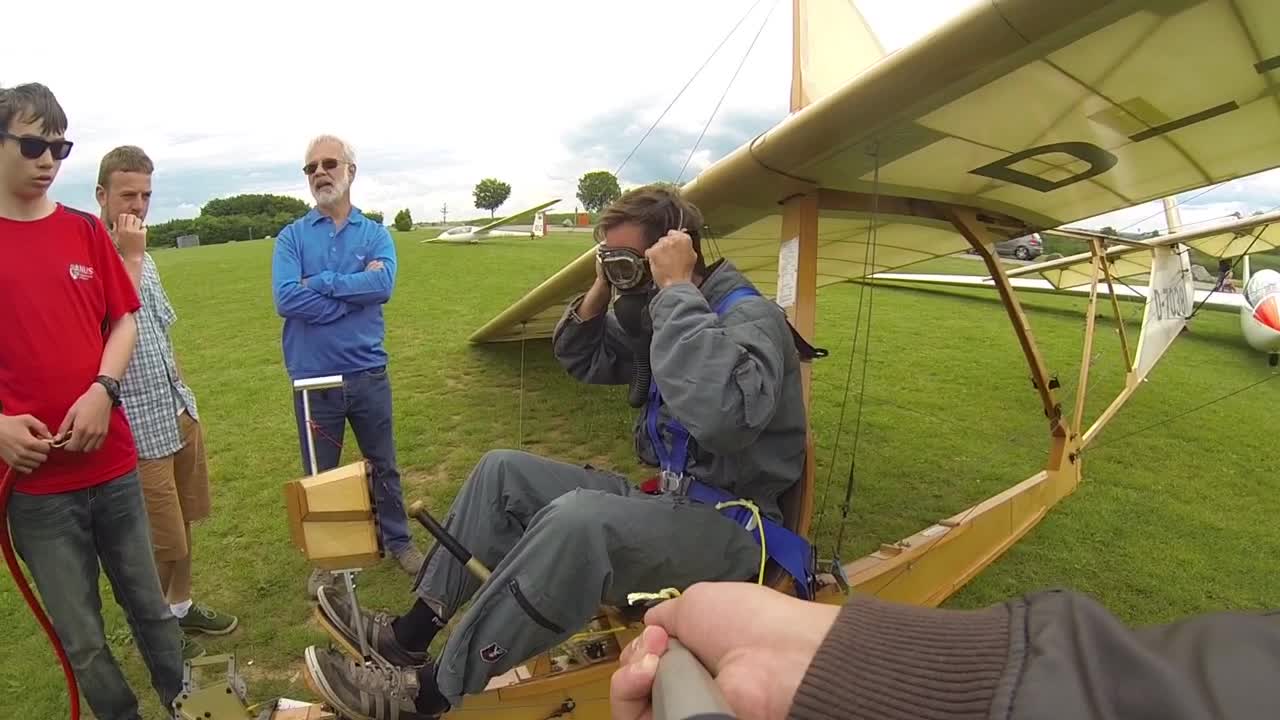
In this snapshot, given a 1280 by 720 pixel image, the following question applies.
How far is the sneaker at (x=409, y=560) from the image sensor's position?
3.82m

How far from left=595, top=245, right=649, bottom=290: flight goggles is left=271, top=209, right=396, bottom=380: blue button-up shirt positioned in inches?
61.6

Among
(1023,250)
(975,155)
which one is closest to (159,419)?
(975,155)

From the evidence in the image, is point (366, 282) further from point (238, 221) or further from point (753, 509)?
point (238, 221)

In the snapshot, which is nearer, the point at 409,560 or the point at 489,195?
the point at 409,560

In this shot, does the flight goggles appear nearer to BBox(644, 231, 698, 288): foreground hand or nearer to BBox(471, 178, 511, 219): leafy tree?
BBox(644, 231, 698, 288): foreground hand

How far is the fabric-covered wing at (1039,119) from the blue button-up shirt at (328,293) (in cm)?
176

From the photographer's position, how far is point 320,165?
3371 mm

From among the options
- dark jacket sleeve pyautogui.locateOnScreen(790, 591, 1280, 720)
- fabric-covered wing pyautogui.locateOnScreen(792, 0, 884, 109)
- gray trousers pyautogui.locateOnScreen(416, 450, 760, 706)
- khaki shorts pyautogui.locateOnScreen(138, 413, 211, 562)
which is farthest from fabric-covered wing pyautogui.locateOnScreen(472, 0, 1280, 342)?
khaki shorts pyautogui.locateOnScreen(138, 413, 211, 562)

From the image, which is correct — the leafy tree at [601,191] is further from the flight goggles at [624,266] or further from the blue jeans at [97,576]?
the blue jeans at [97,576]

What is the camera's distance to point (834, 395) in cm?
791

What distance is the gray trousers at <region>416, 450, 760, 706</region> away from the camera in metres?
1.82

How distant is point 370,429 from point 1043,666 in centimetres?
366

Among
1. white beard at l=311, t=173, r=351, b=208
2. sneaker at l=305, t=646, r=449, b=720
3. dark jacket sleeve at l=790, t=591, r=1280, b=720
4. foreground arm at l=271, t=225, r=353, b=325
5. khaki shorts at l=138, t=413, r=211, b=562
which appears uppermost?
white beard at l=311, t=173, r=351, b=208

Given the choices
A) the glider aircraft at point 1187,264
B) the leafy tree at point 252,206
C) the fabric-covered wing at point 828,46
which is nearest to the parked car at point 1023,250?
the glider aircraft at point 1187,264
